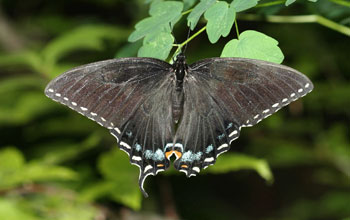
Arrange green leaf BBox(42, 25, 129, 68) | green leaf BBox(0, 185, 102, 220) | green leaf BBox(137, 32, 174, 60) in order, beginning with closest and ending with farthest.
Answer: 1. green leaf BBox(137, 32, 174, 60)
2. green leaf BBox(0, 185, 102, 220)
3. green leaf BBox(42, 25, 129, 68)

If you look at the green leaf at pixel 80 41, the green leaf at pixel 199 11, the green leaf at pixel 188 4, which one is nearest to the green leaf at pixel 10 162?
the green leaf at pixel 80 41

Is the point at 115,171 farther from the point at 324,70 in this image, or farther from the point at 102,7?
the point at 102,7

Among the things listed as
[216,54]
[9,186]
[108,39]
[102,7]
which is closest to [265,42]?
[9,186]

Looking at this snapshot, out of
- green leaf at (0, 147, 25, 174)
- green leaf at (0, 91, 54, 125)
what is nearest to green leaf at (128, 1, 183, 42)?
green leaf at (0, 147, 25, 174)

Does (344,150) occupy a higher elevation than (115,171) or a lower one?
higher

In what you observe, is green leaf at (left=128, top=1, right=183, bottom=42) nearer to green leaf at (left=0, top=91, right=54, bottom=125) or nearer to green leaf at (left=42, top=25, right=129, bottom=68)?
green leaf at (left=42, top=25, right=129, bottom=68)

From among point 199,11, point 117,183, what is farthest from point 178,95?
point 117,183
